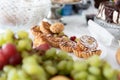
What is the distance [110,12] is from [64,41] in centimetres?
22

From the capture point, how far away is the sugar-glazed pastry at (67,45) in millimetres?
737

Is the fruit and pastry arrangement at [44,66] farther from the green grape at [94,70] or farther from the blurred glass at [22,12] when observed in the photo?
the blurred glass at [22,12]

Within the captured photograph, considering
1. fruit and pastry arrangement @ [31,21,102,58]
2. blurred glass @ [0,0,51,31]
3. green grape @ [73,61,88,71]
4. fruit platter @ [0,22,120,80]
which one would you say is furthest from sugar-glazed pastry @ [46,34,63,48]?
green grape @ [73,61,88,71]

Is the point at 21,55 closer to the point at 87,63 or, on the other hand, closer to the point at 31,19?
the point at 87,63

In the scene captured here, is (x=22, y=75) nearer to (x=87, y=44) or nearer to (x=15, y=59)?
(x=15, y=59)

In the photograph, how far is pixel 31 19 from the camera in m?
0.94

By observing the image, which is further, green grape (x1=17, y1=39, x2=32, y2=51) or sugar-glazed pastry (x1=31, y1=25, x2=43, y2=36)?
sugar-glazed pastry (x1=31, y1=25, x2=43, y2=36)

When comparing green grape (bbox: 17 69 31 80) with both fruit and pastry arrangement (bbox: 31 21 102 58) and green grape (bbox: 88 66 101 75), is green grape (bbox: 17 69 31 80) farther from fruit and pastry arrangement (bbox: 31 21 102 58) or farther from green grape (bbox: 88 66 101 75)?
fruit and pastry arrangement (bbox: 31 21 102 58)

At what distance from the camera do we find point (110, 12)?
88 centimetres

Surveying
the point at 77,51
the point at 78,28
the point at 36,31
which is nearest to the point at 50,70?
the point at 77,51

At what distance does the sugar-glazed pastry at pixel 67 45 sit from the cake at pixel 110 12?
20cm

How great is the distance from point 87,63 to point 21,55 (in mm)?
107

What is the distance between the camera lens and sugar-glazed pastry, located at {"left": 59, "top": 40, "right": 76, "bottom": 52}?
0.74m

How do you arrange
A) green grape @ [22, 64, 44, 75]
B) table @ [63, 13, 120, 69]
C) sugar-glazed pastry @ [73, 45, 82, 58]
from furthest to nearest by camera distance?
table @ [63, 13, 120, 69] → sugar-glazed pastry @ [73, 45, 82, 58] → green grape @ [22, 64, 44, 75]
